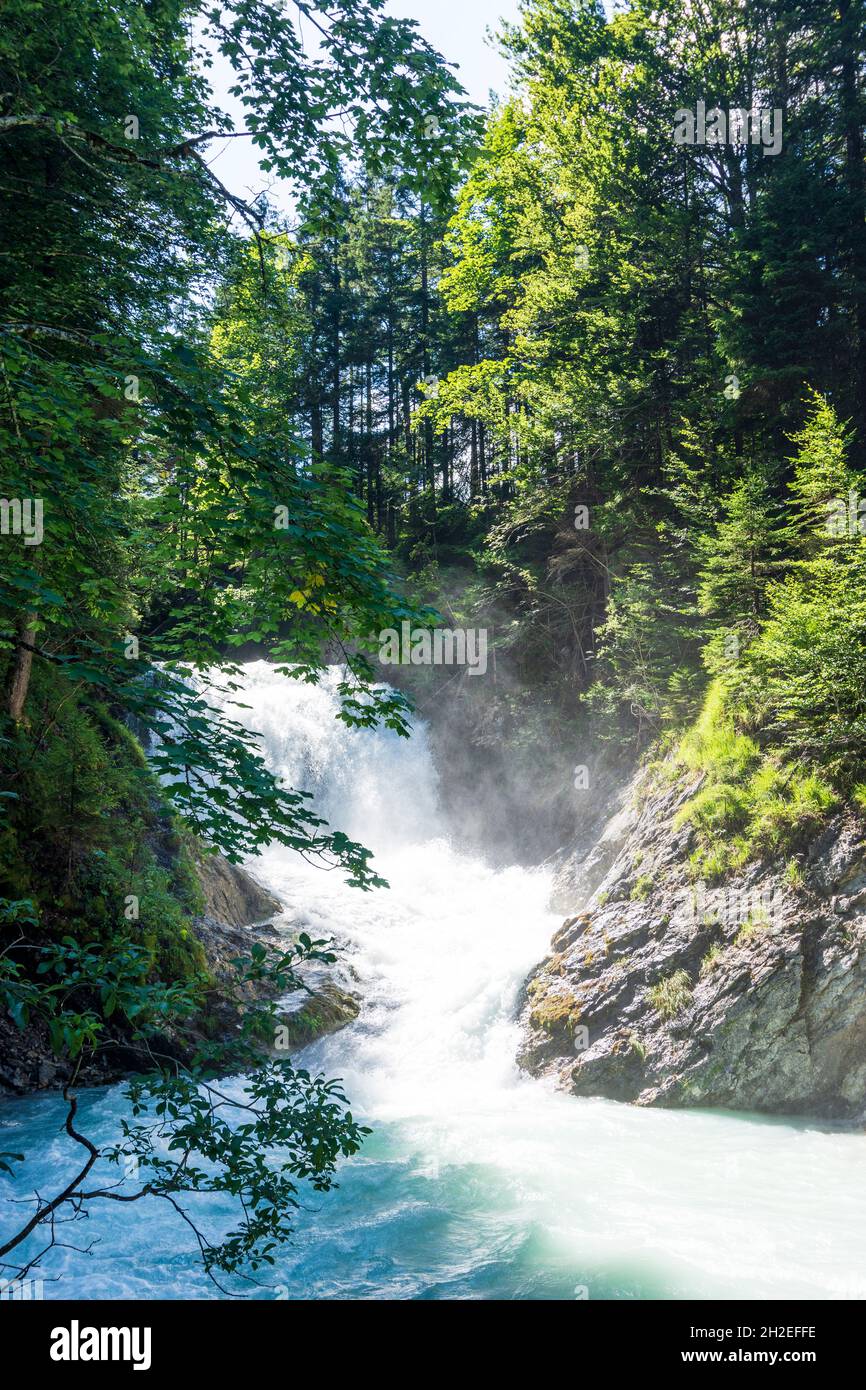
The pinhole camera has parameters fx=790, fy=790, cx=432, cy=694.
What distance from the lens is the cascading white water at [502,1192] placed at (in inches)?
249

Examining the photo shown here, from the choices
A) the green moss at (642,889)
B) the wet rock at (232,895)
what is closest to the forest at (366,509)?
the green moss at (642,889)

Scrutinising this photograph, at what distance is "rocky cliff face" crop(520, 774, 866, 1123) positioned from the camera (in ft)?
28.8

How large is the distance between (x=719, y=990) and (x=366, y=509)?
7904 millimetres

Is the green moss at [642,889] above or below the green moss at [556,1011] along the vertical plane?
above

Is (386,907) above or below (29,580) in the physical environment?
below

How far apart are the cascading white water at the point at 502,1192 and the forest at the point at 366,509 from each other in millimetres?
488

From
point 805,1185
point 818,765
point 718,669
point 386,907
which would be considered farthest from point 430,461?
point 805,1185

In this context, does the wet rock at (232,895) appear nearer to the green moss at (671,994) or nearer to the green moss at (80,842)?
the green moss at (80,842)

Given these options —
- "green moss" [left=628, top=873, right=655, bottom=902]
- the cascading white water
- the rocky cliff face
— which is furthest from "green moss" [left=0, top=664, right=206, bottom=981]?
"green moss" [left=628, top=873, right=655, bottom=902]

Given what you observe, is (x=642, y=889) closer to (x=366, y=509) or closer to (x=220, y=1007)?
(x=220, y=1007)

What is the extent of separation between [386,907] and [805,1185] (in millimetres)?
11252

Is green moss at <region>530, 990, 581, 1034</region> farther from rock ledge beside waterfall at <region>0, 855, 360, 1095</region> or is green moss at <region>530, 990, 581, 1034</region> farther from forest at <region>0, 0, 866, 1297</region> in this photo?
rock ledge beside waterfall at <region>0, 855, 360, 1095</region>
